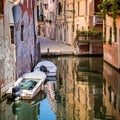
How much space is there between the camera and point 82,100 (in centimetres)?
1995

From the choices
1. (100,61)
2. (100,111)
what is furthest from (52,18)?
(100,111)

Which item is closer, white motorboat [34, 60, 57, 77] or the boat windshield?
the boat windshield

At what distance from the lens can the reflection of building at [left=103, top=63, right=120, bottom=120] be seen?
17.7m

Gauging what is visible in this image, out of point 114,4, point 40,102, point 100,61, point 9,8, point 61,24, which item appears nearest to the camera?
point 40,102

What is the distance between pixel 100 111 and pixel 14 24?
767 centimetres

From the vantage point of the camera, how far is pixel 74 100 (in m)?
20.0

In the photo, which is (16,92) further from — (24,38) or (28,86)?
(24,38)

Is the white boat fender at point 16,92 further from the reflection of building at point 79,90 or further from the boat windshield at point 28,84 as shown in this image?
the reflection of building at point 79,90

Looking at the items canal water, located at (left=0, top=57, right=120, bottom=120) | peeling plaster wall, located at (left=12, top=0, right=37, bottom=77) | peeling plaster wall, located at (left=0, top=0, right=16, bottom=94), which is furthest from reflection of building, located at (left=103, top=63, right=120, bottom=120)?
peeling plaster wall, located at (left=12, top=0, right=37, bottom=77)

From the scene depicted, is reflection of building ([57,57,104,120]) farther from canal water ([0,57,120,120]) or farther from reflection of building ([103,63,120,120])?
reflection of building ([103,63,120,120])

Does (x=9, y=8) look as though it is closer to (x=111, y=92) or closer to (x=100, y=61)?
(x=111, y=92)

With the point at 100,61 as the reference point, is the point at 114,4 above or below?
above

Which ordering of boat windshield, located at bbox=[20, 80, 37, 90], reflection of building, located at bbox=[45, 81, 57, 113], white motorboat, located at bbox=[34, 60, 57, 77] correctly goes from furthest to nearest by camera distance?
1. white motorboat, located at bbox=[34, 60, 57, 77]
2. boat windshield, located at bbox=[20, 80, 37, 90]
3. reflection of building, located at bbox=[45, 81, 57, 113]

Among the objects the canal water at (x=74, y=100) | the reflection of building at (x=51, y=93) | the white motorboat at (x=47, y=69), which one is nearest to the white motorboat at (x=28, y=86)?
the canal water at (x=74, y=100)
